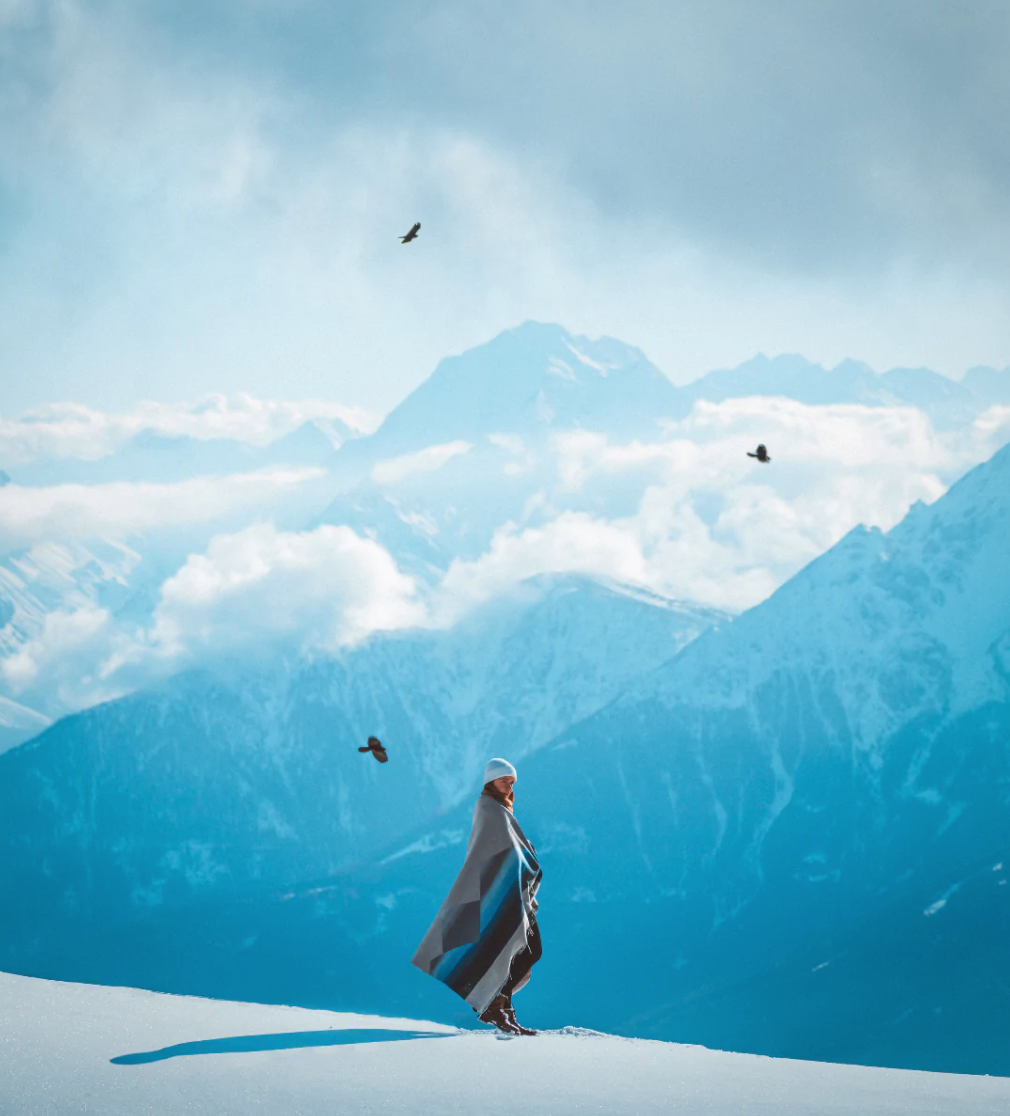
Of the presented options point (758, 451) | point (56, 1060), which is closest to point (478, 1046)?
point (56, 1060)

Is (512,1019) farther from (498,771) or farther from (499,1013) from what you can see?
(498,771)

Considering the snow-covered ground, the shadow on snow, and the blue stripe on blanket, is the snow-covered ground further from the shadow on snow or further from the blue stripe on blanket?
the blue stripe on blanket

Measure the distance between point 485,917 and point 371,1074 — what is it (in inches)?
176

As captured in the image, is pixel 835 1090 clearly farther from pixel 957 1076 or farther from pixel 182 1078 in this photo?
pixel 182 1078

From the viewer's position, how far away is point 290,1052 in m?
15.4

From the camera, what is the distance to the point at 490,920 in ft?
61.3

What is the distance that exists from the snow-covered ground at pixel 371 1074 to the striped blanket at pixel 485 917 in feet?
2.55

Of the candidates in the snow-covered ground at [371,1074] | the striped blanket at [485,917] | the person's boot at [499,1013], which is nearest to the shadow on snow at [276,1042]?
the snow-covered ground at [371,1074]

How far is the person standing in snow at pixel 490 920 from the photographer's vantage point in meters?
18.6

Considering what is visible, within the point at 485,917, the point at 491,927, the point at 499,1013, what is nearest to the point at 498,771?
the point at 485,917

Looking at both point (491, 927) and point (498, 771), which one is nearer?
point (491, 927)

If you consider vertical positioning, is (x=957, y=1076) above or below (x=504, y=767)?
below

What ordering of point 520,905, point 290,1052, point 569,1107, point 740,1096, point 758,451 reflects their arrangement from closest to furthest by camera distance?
point 569,1107
point 740,1096
point 290,1052
point 520,905
point 758,451

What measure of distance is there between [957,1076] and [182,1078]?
9.37 metres
